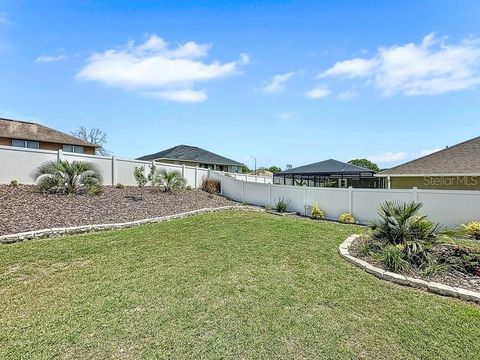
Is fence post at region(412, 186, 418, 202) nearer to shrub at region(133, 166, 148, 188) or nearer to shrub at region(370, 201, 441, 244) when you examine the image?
shrub at region(370, 201, 441, 244)

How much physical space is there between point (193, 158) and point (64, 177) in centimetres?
2136

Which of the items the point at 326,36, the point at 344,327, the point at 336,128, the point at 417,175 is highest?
the point at 326,36

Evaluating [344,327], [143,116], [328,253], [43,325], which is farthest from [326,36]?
[143,116]

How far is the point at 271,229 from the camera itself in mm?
8656

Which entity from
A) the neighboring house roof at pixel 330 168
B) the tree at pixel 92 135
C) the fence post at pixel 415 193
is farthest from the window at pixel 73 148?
the fence post at pixel 415 193

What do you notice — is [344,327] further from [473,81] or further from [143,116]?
[143,116]

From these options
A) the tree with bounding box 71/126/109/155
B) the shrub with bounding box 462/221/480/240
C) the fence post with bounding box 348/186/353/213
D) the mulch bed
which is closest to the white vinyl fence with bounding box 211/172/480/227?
the fence post with bounding box 348/186/353/213

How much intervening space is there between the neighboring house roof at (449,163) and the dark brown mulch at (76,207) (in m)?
9.93

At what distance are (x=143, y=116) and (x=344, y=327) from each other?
19.3 metres

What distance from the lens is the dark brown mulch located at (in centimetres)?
808

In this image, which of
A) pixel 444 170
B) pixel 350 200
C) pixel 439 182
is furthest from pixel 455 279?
pixel 439 182

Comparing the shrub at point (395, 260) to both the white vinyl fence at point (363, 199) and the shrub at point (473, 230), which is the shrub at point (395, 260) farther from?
the white vinyl fence at point (363, 199)

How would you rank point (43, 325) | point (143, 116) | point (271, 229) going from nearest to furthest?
point (43, 325) → point (271, 229) → point (143, 116)

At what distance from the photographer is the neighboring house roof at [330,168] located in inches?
843
